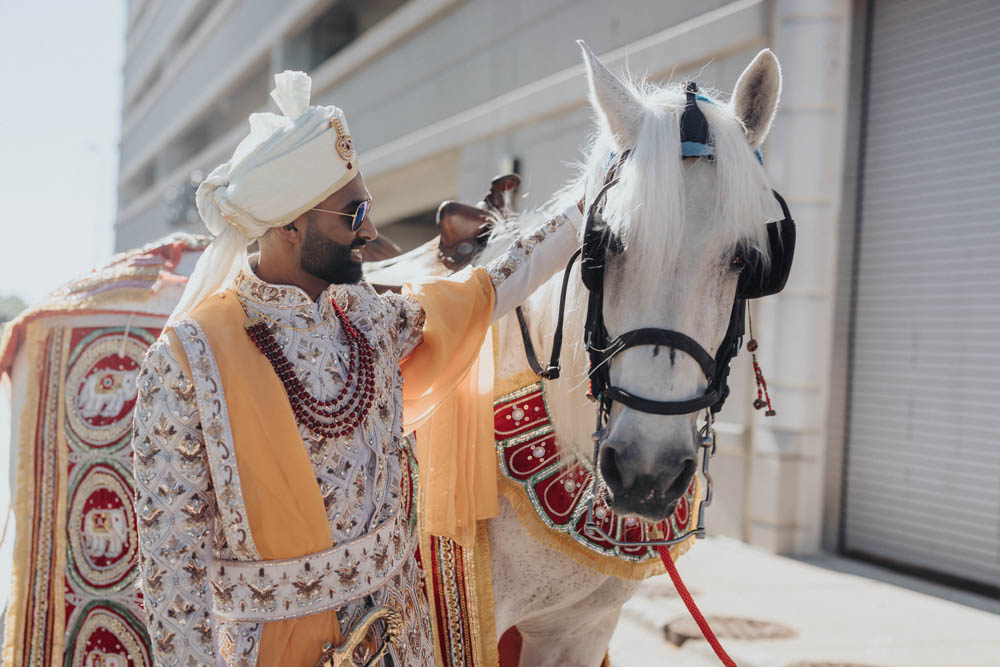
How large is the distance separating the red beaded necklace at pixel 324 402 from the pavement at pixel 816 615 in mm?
2907

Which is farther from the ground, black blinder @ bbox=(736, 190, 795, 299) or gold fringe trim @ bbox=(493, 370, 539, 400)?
black blinder @ bbox=(736, 190, 795, 299)

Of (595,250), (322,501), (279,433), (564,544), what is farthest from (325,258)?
(564,544)

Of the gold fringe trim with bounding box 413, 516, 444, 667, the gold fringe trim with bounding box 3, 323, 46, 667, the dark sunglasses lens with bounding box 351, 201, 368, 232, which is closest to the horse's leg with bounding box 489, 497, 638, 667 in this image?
the gold fringe trim with bounding box 413, 516, 444, 667

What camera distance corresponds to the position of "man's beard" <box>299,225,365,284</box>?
60.4 inches

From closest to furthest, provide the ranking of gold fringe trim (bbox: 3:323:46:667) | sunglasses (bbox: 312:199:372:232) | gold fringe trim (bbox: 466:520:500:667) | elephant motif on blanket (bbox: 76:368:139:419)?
sunglasses (bbox: 312:199:372:232), gold fringe trim (bbox: 466:520:500:667), gold fringe trim (bbox: 3:323:46:667), elephant motif on blanket (bbox: 76:368:139:419)

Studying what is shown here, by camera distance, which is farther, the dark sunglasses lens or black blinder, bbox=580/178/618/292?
black blinder, bbox=580/178/618/292

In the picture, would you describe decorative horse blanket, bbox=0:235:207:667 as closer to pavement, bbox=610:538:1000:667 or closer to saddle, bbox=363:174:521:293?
saddle, bbox=363:174:521:293

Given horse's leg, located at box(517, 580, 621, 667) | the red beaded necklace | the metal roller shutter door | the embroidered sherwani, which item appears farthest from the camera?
the metal roller shutter door

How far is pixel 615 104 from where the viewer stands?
5.98 ft

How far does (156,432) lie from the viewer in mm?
1317

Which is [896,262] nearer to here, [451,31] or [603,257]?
[603,257]

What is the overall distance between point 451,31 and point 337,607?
9.86m

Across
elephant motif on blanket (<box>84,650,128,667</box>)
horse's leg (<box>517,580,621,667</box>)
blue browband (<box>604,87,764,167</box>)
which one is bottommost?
elephant motif on blanket (<box>84,650,128,667</box>)

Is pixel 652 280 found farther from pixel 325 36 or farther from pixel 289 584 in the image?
pixel 325 36
